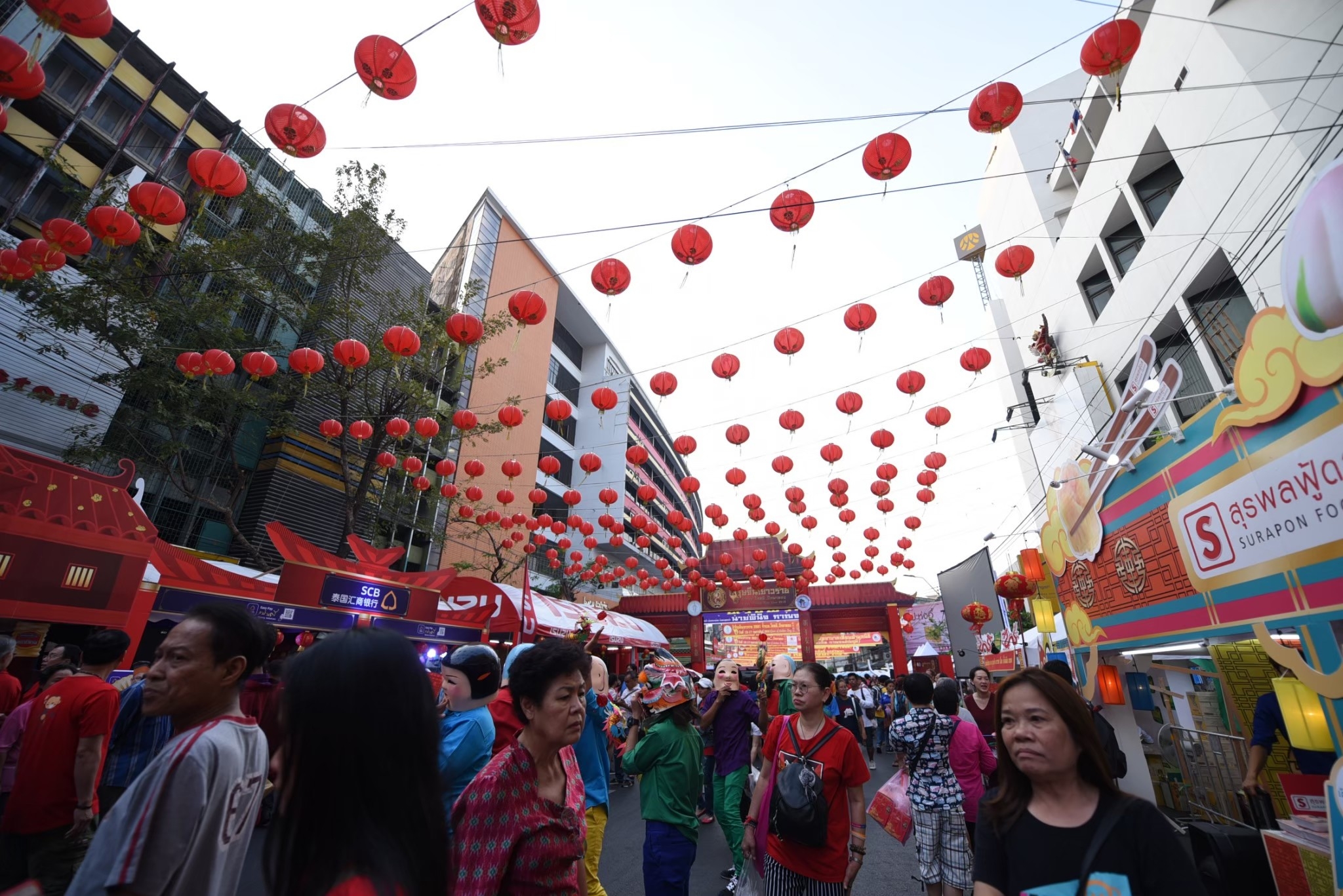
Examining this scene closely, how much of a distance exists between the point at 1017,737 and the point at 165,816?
7.82ft

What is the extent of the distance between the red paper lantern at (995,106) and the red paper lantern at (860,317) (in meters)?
3.01

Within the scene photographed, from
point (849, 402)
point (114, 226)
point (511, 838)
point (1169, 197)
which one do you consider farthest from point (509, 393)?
point (511, 838)

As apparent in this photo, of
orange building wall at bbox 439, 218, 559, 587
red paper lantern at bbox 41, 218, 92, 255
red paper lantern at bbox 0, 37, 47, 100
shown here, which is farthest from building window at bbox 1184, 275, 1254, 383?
orange building wall at bbox 439, 218, 559, 587

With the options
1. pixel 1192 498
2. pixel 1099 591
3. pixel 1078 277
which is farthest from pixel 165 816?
pixel 1078 277

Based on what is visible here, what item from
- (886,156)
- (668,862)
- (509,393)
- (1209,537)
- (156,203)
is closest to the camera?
(668,862)

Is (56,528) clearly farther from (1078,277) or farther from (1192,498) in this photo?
(1078,277)

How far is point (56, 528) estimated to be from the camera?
215 inches

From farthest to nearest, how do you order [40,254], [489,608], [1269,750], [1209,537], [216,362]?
[489,608], [216,362], [40,254], [1209,537], [1269,750]

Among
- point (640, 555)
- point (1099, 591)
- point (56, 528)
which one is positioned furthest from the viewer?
point (640, 555)

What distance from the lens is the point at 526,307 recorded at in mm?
7266

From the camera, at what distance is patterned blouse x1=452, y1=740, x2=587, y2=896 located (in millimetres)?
1550

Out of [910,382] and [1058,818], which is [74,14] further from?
[910,382]

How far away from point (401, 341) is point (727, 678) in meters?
6.62

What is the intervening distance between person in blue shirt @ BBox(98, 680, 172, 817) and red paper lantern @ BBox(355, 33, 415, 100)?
4492mm
